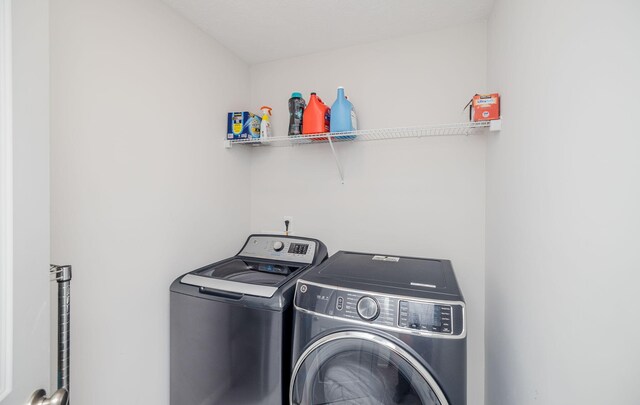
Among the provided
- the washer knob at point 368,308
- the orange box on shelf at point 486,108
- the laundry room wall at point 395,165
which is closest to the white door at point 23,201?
the washer knob at point 368,308

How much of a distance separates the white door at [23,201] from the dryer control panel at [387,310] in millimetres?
835

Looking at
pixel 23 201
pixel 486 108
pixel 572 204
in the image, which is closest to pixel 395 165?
pixel 486 108

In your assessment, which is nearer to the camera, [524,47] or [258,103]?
[524,47]

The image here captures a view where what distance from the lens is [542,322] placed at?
33.2 inches

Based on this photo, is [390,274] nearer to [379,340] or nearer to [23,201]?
[379,340]

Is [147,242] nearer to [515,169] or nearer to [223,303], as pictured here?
[223,303]

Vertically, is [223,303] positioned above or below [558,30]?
below

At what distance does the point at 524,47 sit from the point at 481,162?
31.1 inches

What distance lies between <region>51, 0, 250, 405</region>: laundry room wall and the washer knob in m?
1.18

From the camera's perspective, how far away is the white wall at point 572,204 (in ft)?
1.74

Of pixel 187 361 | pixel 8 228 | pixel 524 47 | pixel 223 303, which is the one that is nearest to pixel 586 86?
pixel 524 47

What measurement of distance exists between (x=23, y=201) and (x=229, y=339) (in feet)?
3.27

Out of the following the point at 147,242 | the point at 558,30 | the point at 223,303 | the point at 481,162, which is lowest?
the point at 223,303

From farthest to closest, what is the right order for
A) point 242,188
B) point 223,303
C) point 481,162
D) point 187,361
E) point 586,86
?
point 242,188 < point 481,162 < point 187,361 < point 223,303 < point 586,86
